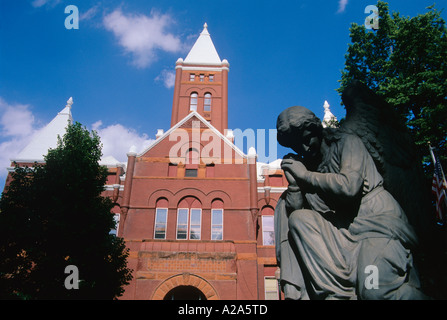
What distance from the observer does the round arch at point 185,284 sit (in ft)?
52.4

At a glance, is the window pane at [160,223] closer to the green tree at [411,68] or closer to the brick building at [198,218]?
the brick building at [198,218]

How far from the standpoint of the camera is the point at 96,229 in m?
11.8

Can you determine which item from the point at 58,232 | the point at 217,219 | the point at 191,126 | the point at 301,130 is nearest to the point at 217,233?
the point at 217,219

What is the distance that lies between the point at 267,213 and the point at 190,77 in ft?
56.3

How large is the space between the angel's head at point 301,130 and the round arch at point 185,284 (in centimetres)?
1528

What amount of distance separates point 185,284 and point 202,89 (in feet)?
65.4

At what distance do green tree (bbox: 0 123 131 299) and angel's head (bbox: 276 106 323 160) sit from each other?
10.5 meters

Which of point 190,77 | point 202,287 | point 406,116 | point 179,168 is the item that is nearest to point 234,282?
point 202,287

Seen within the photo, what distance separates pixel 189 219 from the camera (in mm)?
18625

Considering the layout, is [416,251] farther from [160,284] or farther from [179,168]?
[179,168]

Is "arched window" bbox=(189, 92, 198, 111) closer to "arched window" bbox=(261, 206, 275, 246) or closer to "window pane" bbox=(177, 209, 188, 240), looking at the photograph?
"window pane" bbox=(177, 209, 188, 240)

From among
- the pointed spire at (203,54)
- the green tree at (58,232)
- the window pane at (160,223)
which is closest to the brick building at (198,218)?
the window pane at (160,223)

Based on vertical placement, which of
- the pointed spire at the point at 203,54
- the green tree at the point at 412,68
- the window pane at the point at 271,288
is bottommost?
the window pane at the point at 271,288

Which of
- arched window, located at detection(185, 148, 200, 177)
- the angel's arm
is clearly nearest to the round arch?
arched window, located at detection(185, 148, 200, 177)
